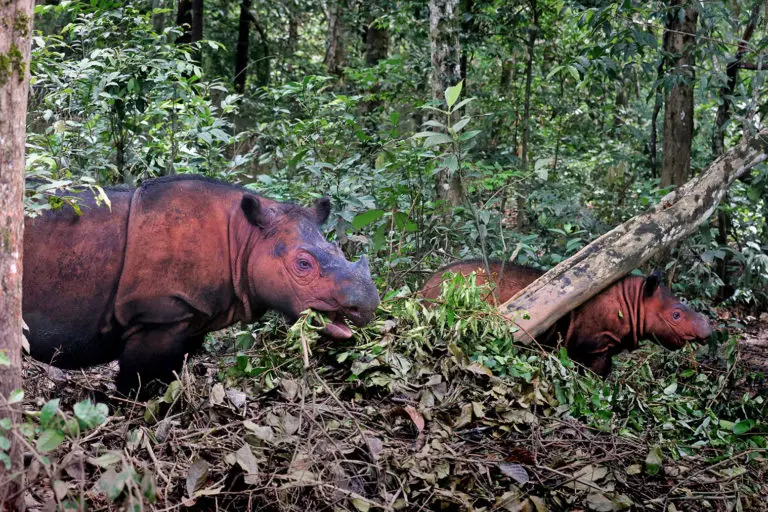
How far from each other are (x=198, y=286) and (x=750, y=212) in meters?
7.57

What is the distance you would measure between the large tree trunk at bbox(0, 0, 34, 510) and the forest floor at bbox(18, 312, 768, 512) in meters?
0.30

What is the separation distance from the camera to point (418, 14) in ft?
37.8

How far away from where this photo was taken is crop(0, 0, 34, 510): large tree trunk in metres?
2.78

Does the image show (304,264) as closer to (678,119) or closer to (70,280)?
(70,280)

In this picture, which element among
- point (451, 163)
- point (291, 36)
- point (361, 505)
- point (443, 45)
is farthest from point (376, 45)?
point (361, 505)

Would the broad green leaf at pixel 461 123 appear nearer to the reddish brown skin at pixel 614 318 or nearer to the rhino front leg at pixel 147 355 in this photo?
the reddish brown skin at pixel 614 318

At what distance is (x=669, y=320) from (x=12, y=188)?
5.93 metres

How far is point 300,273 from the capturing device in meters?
4.95

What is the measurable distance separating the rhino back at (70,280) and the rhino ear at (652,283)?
4.41m

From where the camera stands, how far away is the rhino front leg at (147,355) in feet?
15.6

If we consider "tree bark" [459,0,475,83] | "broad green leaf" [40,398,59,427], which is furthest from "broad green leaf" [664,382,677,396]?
"tree bark" [459,0,475,83]

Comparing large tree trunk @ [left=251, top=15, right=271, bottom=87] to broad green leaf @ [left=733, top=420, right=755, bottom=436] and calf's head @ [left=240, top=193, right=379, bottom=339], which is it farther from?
broad green leaf @ [left=733, top=420, right=755, bottom=436]

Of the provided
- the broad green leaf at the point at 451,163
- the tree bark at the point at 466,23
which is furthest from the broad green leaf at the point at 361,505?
the tree bark at the point at 466,23

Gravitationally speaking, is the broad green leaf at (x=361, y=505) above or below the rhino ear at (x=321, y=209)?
below
